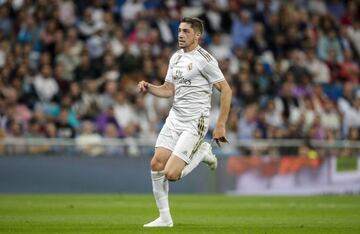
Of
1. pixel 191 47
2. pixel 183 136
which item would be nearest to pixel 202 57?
pixel 191 47

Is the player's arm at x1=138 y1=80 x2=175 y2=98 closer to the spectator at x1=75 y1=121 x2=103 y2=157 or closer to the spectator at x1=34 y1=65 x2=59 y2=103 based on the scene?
the spectator at x1=75 y1=121 x2=103 y2=157

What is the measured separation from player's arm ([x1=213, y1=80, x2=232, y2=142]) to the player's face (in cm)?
Answer: 61

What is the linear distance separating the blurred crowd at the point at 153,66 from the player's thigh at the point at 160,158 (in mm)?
9052

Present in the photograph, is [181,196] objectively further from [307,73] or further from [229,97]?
[229,97]

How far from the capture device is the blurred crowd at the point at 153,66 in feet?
71.9

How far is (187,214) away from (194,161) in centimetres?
317

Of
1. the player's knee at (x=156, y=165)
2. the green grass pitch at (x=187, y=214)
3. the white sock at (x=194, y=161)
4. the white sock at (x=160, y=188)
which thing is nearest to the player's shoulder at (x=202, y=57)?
the white sock at (x=194, y=161)

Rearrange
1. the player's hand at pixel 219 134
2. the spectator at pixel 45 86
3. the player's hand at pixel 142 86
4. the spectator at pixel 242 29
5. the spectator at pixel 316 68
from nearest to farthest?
the player's hand at pixel 219 134
the player's hand at pixel 142 86
the spectator at pixel 45 86
the spectator at pixel 242 29
the spectator at pixel 316 68

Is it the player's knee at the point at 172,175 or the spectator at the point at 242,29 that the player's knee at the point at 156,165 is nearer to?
the player's knee at the point at 172,175

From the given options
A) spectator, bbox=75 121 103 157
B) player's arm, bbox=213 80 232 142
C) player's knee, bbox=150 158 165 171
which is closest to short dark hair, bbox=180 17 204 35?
player's arm, bbox=213 80 232 142

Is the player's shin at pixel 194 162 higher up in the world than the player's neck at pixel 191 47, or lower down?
lower down

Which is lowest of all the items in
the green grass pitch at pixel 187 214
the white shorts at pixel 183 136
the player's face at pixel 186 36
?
the green grass pitch at pixel 187 214

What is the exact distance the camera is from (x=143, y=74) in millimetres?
23531

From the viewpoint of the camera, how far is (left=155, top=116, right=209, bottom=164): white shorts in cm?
1220
